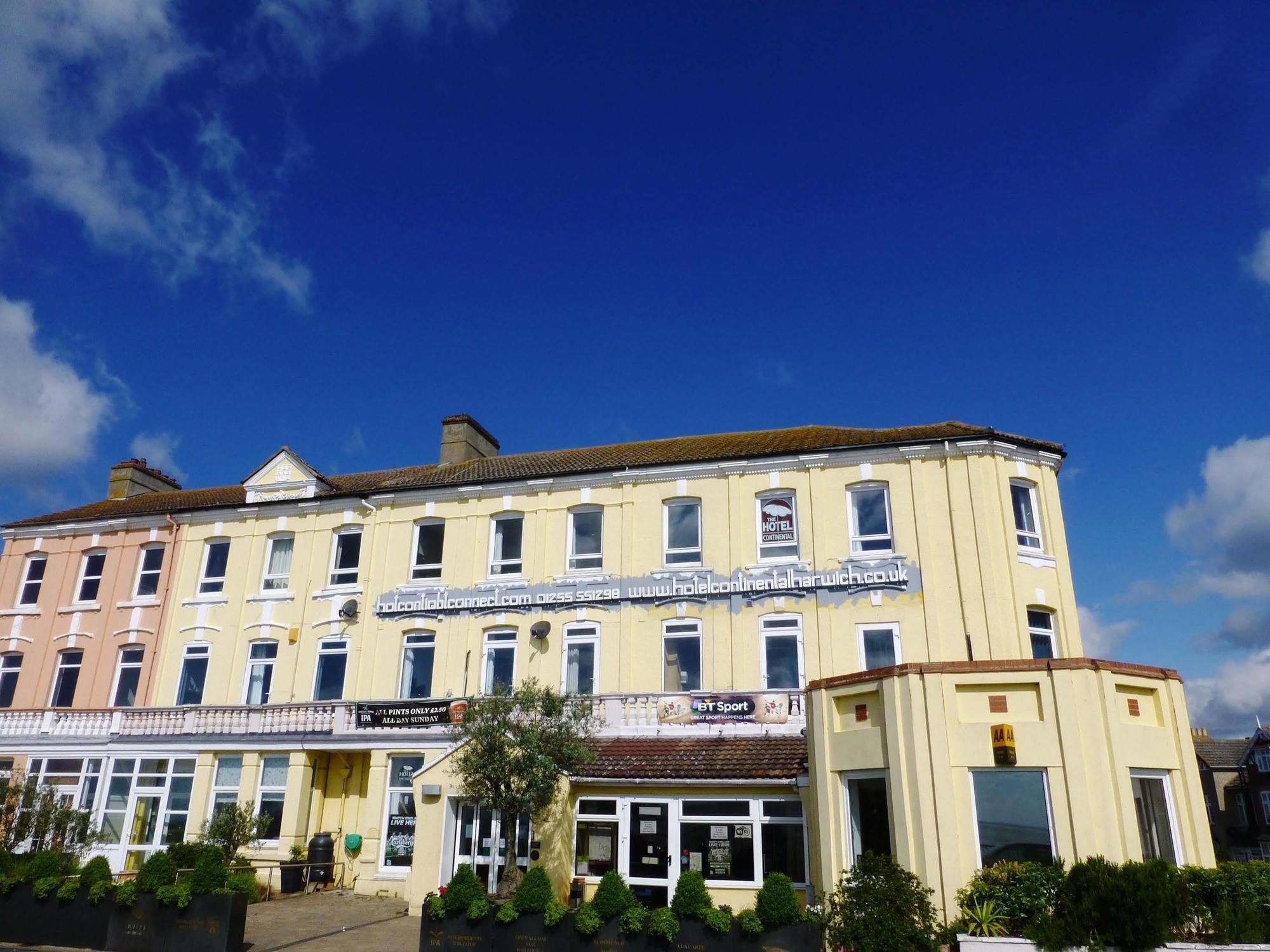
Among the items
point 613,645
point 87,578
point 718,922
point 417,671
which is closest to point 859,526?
point 613,645

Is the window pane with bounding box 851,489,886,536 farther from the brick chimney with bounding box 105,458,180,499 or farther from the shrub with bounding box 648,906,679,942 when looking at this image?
the brick chimney with bounding box 105,458,180,499

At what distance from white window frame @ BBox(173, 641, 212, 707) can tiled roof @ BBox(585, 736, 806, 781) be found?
40.7ft

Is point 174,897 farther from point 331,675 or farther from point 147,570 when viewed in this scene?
point 147,570

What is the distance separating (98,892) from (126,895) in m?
0.67

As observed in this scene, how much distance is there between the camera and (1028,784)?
496 inches

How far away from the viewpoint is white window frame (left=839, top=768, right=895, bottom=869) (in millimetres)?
13211

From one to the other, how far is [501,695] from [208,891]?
19.2 ft

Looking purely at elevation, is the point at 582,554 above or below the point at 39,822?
above

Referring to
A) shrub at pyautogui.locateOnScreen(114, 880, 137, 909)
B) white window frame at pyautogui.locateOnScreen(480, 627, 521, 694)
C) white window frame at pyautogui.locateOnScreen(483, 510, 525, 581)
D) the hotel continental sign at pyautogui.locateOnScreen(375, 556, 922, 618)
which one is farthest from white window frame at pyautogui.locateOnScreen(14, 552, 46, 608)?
shrub at pyautogui.locateOnScreen(114, 880, 137, 909)

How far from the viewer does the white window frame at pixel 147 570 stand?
27.3 metres

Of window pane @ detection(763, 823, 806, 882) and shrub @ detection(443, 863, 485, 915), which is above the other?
window pane @ detection(763, 823, 806, 882)

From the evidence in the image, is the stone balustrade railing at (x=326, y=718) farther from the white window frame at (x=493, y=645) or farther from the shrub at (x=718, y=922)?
the shrub at (x=718, y=922)

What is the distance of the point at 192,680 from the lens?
2595 cm

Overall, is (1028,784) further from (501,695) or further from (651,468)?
(651,468)
